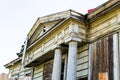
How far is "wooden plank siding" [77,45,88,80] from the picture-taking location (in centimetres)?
969

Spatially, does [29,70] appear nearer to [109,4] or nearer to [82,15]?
[82,15]

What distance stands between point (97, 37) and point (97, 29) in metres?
0.38

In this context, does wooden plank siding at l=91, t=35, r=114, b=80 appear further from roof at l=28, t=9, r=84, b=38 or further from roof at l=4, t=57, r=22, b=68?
roof at l=4, t=57, r=22, b=68

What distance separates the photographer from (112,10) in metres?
8.72

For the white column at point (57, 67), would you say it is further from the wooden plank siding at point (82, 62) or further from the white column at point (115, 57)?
the white column at point (115, 57)

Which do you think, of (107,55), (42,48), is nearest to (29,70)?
(42,48)

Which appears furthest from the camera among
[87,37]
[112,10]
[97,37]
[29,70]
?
[29,70]

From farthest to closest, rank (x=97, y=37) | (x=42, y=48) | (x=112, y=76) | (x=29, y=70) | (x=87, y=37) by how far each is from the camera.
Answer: (x=29, y=70) → (x=42, y=48) → (x=87, y=37) → (x=97, y=37) → (x=112, y=76)

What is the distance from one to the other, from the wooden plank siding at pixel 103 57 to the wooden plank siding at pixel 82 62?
574 millimetres

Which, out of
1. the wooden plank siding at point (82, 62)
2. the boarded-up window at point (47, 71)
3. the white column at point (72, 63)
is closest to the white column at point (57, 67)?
the wooden plank siding at point (82, 62)

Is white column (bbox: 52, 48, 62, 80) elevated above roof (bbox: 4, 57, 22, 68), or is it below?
below

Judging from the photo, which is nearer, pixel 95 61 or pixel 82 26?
pixel 95 61

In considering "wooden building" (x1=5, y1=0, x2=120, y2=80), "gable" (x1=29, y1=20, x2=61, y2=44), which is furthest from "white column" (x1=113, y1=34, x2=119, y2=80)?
"gable" (x1=29, y1=20, x2=61, y2=44)

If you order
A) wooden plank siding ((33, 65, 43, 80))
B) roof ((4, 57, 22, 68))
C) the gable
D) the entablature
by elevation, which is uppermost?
the gable
